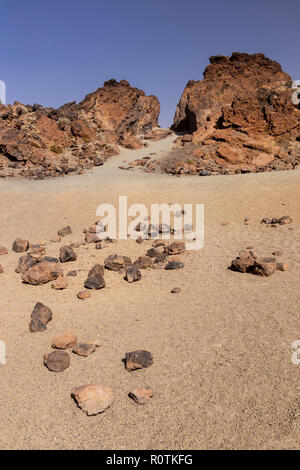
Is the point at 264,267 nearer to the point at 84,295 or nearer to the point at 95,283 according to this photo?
the point at 95,283

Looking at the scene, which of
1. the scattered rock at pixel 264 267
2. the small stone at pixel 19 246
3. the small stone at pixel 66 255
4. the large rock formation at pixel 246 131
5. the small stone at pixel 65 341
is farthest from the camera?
the large rock formation at pixel 246 131

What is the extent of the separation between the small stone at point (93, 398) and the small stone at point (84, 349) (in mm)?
689

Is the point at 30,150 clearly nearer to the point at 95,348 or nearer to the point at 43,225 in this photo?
the point at 43,225

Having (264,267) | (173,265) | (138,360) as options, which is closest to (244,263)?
(264,267)

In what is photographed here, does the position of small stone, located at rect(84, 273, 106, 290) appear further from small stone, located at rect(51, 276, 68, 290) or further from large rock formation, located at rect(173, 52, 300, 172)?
large rock formation, located at rect(173, 52, 300, 172)

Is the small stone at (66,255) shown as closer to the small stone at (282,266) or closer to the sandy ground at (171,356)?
the sandy ground at (171,356)

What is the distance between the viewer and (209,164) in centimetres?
1986

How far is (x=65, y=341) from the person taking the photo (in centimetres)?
393

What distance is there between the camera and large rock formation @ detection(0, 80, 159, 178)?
1991 cm

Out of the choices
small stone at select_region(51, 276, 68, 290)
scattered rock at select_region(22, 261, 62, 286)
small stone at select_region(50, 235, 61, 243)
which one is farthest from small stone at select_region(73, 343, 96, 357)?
small stone at select_region(50, 235, 61, 243)

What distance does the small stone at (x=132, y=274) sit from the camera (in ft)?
20.1

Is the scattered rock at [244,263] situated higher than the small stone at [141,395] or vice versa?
the scattered rock at [244,263]

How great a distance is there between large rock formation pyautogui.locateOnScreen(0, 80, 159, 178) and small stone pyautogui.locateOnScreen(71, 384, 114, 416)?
1752cm

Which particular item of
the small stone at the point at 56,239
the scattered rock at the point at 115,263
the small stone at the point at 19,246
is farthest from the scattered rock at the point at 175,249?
the small stone at the point at 19,246
